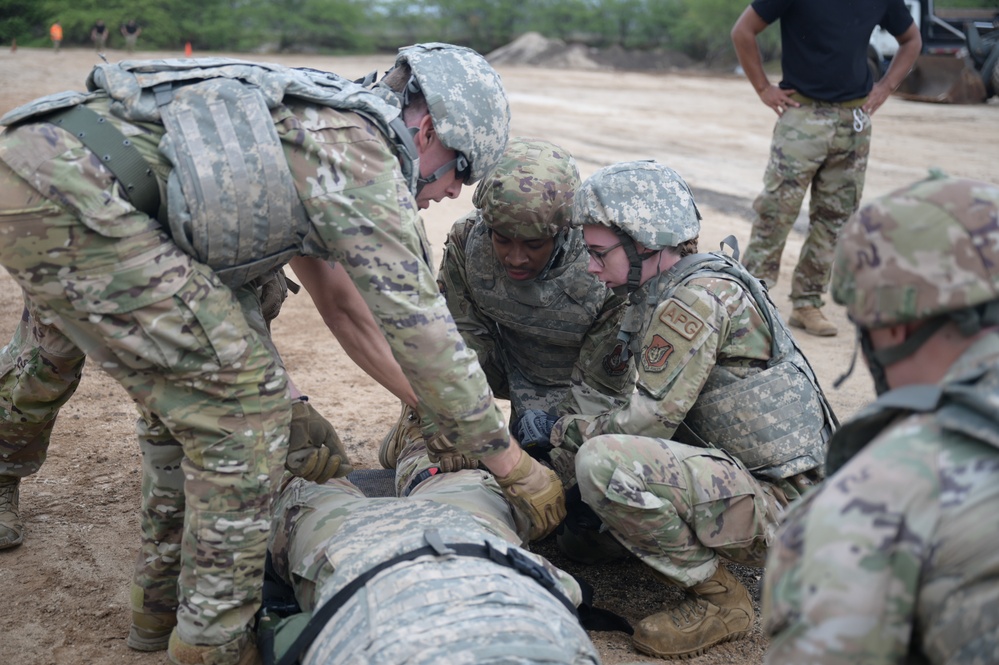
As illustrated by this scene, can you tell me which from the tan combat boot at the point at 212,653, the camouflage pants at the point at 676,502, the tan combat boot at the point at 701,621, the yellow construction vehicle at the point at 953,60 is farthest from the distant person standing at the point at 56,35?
the tan combat boot at the point at 701,621

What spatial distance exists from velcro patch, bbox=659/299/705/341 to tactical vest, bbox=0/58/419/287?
1.07 m

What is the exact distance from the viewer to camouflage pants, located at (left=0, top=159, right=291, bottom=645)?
8.41 feet

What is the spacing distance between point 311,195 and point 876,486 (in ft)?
5.15

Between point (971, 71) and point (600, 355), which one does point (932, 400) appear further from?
point (971, 71)

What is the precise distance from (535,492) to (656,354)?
568 mm

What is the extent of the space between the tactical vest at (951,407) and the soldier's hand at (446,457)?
185 centimetres

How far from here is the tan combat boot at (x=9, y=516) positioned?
3.67 m

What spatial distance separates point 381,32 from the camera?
3250cm

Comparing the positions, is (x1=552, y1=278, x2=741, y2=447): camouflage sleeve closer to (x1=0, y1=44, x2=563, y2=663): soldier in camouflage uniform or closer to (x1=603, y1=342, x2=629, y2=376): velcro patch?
(x1=0, y1=44, x2=563, y2=663): soldier in camouflage uniform

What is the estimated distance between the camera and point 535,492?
119 inches

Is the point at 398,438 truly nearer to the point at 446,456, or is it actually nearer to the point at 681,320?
the point at 446,456

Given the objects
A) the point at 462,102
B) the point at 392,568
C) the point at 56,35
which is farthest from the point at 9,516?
the point at 56,35

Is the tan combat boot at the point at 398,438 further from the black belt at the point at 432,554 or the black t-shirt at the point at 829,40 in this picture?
the black t-shirt at the point at 829,40

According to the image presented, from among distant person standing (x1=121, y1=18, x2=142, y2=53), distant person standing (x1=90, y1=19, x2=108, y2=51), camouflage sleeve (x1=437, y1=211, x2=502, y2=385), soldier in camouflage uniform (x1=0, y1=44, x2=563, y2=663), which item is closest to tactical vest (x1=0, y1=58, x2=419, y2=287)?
soldier in camouflage uniform (x1=0, y1=44, x2=563, y2=663)
